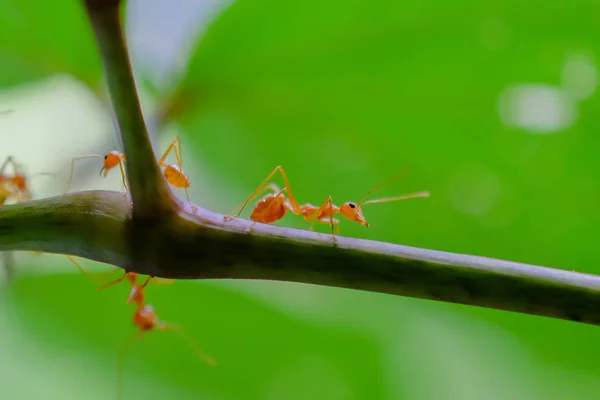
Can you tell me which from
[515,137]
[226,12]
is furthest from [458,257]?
[226,12]

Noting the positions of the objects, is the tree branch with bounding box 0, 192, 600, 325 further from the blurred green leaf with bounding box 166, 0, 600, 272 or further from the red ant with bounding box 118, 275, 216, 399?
the blurred green leaf with bounding box 166, 0, 600, 272

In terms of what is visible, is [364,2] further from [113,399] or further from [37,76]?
[113,399]

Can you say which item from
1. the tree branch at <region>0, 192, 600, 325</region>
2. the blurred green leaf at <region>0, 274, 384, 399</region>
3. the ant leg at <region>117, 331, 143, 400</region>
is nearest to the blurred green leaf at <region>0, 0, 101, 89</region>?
the blurred green leaf at <region>0, 274, 384, 399</region>

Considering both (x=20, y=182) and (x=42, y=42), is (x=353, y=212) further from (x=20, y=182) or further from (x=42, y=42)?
(x=42, y=42)

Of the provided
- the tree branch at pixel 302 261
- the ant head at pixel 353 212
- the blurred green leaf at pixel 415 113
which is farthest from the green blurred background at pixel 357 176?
the tree branch at pixel 302 261

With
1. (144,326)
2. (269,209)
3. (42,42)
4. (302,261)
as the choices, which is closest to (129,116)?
(302,261)

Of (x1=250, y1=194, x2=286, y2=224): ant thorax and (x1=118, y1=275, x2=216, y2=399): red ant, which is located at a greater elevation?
(x1=250, y1=194, x2=286, y2=224): ant thorax
